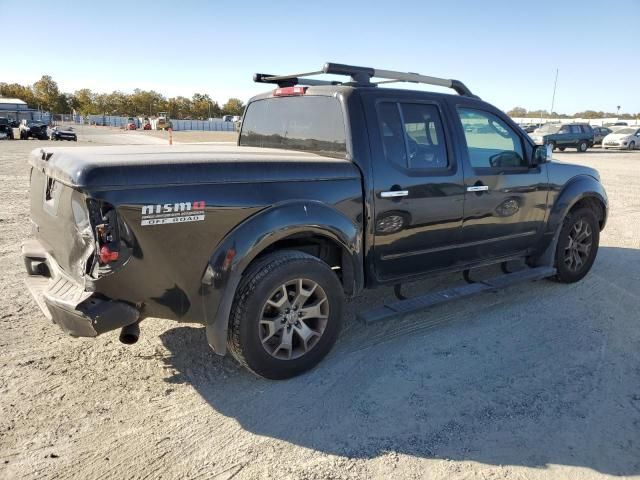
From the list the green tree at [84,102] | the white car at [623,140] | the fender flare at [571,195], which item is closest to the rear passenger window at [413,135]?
the fender flare at [571,195]

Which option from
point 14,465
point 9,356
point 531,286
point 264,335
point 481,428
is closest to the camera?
point 14,465

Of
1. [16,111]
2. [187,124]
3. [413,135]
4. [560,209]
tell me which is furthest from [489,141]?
[187,124]

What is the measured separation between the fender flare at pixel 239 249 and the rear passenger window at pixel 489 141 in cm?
179

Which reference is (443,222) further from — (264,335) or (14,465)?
(14,465)

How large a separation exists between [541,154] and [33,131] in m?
39.5

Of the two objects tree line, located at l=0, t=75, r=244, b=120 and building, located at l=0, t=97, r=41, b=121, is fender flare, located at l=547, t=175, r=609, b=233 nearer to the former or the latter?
building, located at l=0, t=97, r=41, b=121

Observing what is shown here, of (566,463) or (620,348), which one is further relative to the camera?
(620,348)

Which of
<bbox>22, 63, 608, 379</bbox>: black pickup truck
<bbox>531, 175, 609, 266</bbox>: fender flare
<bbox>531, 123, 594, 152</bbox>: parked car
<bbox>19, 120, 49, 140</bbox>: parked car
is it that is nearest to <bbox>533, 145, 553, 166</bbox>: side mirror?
<bbox>22, 63, 608, 379</bbox>: black pickup truck

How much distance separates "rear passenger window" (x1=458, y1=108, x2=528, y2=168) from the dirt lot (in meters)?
1.42

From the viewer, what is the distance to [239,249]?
3014 mm

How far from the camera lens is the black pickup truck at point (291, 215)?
9.08ft

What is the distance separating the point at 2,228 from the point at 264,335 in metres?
5.97

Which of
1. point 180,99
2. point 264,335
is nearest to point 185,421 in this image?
point 264,335

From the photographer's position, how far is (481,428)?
2900 millimetres
